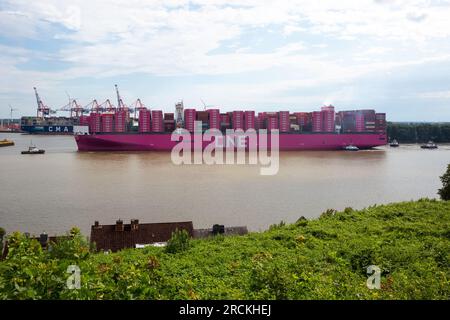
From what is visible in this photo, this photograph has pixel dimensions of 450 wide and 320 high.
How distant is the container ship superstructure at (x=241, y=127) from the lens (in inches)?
1012

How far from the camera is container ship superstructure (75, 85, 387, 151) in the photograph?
25.7m

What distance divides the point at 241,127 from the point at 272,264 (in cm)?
2396

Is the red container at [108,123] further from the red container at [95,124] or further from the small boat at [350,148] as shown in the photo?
the small boat at [350,148]

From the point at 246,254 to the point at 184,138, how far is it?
75.9ft

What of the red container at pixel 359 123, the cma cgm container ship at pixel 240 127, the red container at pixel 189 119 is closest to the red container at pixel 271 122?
the cma cgm container ship at pixel 240 127

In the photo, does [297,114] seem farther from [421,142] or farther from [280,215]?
[280,215]

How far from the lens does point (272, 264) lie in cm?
279

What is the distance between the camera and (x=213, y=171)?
14734 mm

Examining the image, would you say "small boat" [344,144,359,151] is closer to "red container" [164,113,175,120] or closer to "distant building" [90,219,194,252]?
"red container" [164,113,175,120]

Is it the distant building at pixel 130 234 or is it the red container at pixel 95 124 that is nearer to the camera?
the distant building at pixel 130 234

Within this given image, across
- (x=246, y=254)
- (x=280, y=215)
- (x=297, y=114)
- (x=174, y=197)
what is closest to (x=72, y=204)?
(x=174, y=197)

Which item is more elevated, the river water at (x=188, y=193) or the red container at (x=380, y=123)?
the red container at (x=380, y=123)

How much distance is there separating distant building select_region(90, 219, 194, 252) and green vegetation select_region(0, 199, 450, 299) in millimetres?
1764
